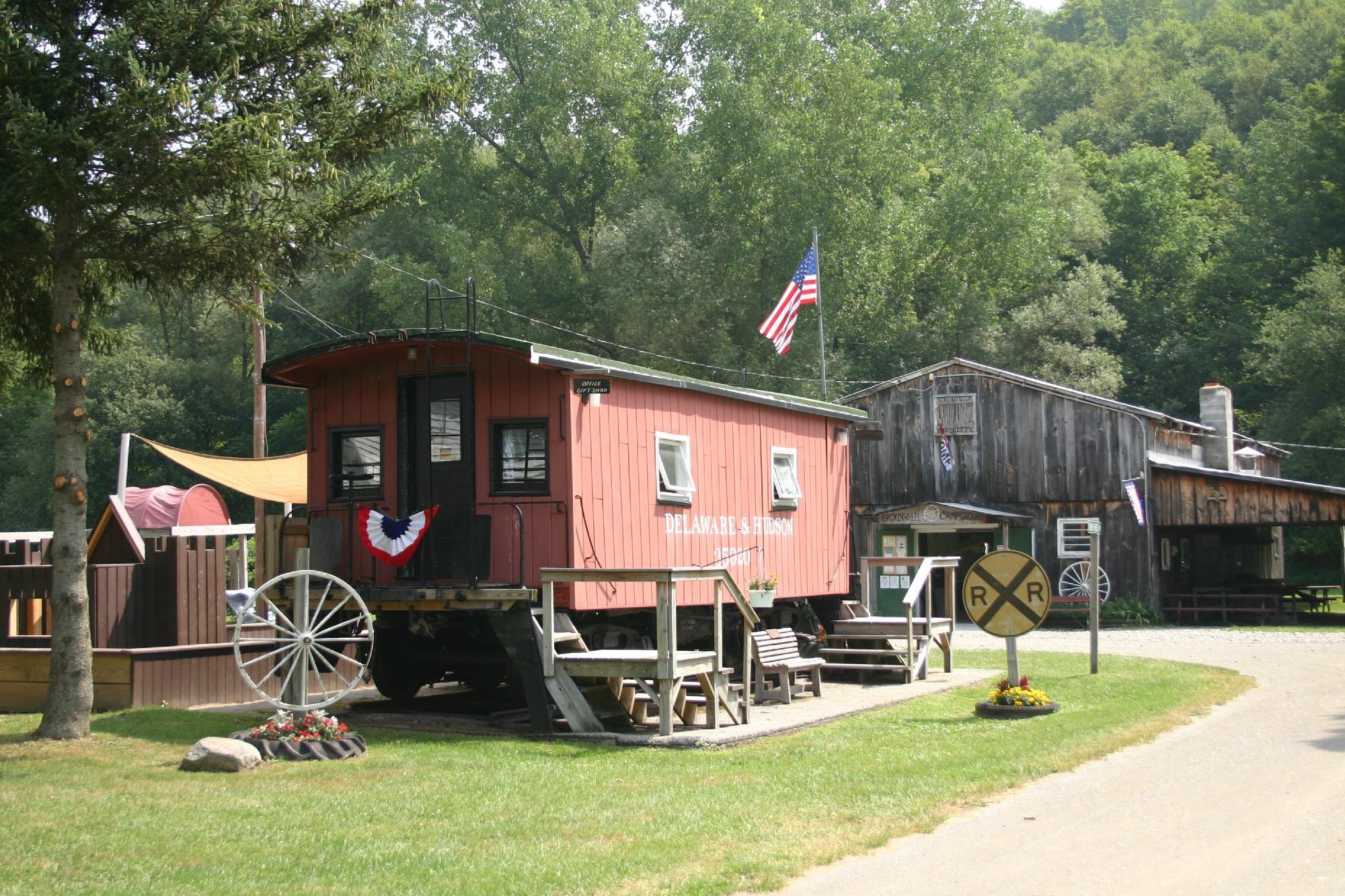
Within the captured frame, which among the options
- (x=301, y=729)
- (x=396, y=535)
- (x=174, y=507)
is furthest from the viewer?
(x=174, y=507)

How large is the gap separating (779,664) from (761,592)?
4.73ft

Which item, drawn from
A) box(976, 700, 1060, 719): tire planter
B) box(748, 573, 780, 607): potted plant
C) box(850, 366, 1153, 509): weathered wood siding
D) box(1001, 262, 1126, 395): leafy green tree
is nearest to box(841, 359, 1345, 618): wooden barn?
box(850, 366, 1153, 509): weathered wood siding

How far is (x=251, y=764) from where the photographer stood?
10172 millimetres

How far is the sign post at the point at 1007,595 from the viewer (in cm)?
1292

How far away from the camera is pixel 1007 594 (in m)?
13.1

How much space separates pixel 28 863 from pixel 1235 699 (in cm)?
1213

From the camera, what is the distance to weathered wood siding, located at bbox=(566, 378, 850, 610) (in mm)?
13727

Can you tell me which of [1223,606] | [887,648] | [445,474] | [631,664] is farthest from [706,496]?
[1223,606]

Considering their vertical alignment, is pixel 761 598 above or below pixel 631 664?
above

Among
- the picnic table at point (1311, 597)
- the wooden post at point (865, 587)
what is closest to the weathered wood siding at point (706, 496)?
the wooden post at point (865, 587)

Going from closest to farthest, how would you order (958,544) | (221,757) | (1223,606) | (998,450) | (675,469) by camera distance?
(221,757) < (675,469) < (1223,606) < (998,450) < (958,544)

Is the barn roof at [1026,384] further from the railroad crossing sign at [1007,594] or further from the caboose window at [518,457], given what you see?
the caboose window at [518,457]

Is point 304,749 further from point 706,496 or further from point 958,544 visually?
point 958,544

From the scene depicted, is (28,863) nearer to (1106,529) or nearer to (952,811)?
(952,811)
